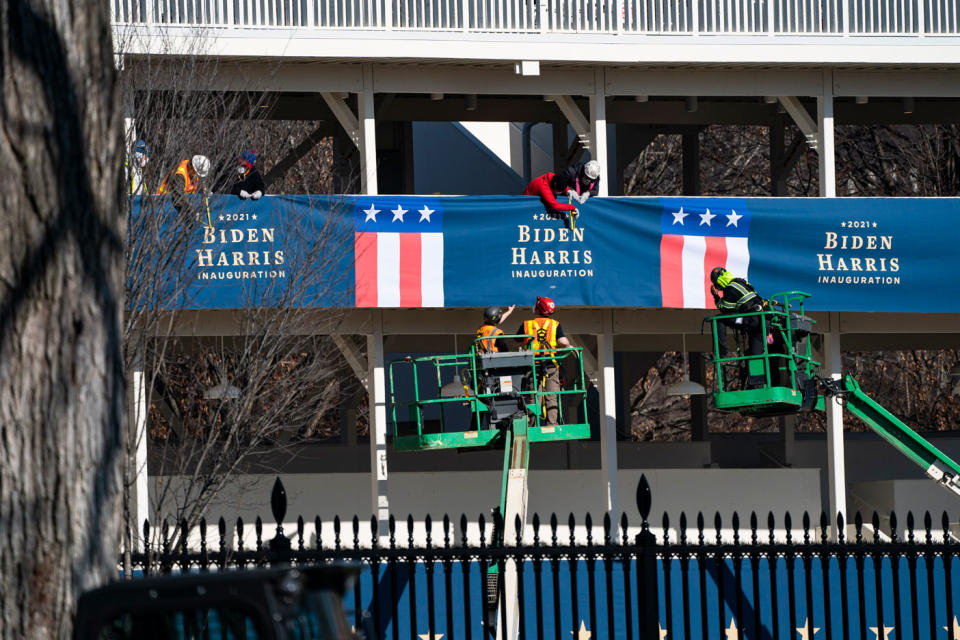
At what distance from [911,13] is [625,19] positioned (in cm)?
396

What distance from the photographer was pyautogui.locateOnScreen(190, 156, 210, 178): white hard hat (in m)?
15.0

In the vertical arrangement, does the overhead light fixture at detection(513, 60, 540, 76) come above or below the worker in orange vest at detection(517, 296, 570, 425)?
above

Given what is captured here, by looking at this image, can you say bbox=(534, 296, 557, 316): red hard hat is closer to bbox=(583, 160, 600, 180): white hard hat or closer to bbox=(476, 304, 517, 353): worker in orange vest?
bbox=(476, 304, 517, 353): worker in orange vest

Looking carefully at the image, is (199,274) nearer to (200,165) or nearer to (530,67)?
(200,165)

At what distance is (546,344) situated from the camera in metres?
18.3

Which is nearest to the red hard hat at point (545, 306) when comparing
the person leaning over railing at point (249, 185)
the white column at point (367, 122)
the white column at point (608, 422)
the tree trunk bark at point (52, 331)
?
the white column at point (608, 422)

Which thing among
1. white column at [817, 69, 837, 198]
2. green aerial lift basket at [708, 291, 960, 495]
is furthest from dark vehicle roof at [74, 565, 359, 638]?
white column at [817, 69, 837, 198]

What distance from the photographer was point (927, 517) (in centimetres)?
891

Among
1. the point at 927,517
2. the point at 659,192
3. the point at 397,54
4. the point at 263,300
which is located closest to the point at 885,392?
the point at 659,192

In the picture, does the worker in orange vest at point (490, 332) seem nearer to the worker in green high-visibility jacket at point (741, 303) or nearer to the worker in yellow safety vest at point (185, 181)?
Answer: the worker in green high-visibility jacket at point (741, 303)

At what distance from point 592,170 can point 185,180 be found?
6.58 meters

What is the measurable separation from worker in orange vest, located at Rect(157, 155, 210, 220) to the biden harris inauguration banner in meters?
3.55

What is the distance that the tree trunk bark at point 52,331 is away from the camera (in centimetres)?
510

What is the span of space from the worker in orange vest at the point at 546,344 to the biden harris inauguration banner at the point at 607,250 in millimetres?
1303
